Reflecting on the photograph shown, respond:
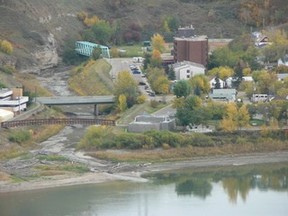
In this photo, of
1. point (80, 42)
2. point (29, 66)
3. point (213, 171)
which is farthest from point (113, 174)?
point (80, 42)

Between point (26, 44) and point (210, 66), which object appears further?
point (26, 44)

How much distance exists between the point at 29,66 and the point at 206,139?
13.1 m

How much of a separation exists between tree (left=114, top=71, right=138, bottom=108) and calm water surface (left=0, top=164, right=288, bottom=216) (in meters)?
6.05

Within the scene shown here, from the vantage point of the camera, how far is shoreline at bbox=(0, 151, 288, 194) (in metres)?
32.1

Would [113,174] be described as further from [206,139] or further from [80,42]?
[80,42]

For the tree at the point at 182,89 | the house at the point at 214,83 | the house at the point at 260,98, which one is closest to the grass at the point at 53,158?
the tree at the point at 182,89

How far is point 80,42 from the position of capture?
50.8 meters

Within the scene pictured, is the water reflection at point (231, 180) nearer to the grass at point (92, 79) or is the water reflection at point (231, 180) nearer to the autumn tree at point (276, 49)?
the grass at point (92, 79)

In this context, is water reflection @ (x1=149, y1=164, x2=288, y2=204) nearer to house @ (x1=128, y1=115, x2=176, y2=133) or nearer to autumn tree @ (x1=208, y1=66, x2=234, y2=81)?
house @ (x1=128, y1=115, x2=176, y2=133)

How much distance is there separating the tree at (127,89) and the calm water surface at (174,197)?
605 cm

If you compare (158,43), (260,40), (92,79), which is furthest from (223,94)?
(158,43)

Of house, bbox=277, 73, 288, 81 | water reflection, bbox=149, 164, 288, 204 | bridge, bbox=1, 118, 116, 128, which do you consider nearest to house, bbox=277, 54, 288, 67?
house, bbox=277, 73, 288, 81

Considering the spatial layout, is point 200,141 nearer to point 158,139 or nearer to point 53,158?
point 158,139

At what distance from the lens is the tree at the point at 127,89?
39862 millimetres
